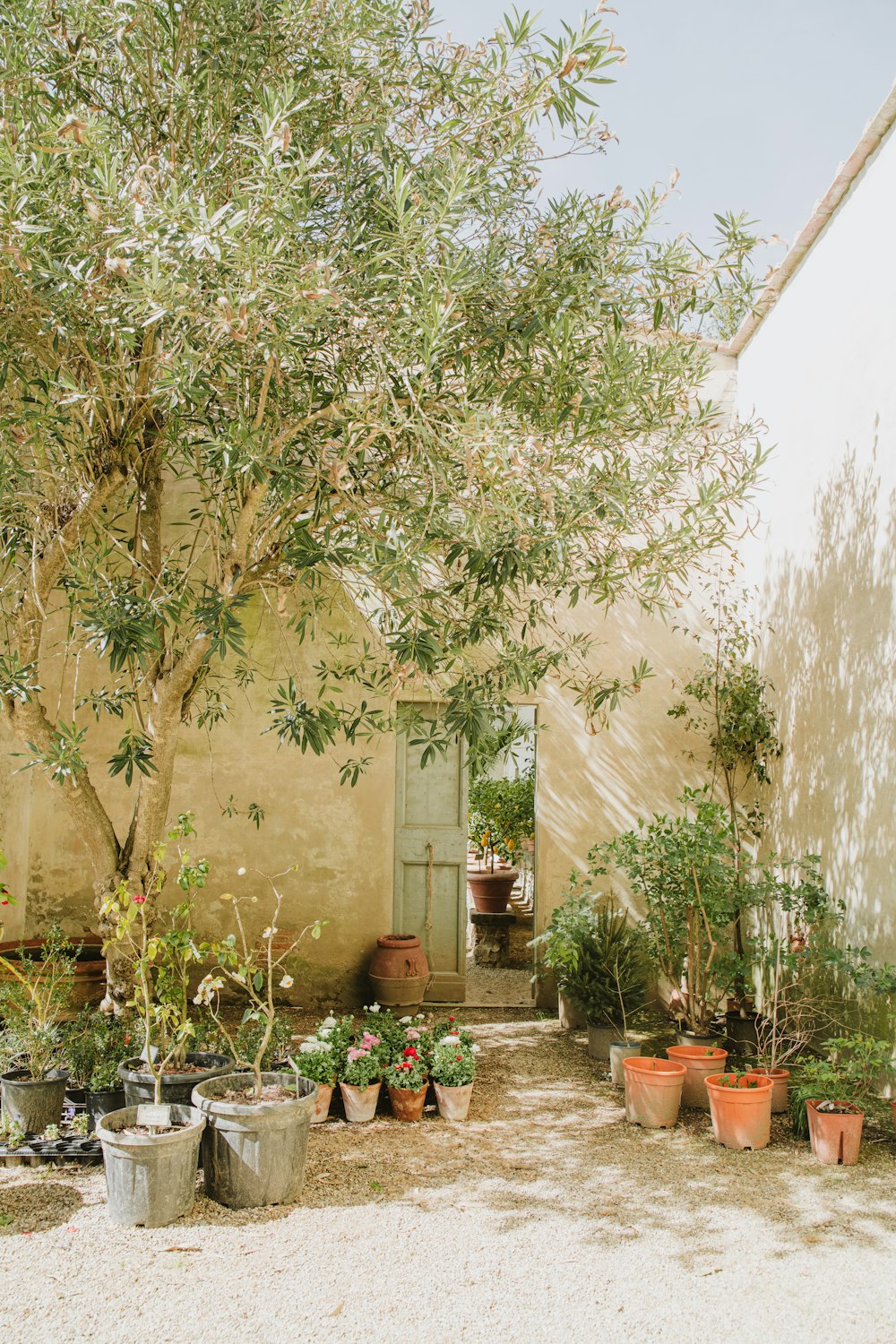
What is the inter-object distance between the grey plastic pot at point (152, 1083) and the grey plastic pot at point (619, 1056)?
2099 mm

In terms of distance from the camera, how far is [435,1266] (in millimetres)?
3086

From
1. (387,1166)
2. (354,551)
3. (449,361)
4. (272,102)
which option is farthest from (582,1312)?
(272,102)

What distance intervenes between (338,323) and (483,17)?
146 cm

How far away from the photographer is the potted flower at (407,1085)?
4.46 m

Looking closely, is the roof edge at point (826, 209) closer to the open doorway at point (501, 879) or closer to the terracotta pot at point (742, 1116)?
the terracotta pot at point (742, 1116)

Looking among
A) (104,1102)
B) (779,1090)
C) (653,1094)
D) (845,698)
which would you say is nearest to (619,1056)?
(653,1094)

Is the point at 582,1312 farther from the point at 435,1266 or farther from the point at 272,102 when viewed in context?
the point at 272,102

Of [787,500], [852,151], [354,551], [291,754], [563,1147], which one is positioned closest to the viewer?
[354,551]

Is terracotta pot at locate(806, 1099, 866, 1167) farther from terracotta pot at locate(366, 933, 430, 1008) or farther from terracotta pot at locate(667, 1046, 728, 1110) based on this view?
terracotta pot at locate(366, 933, 430, 1008)

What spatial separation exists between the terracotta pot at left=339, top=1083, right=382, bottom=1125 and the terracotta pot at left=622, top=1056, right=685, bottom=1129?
1.19 metres

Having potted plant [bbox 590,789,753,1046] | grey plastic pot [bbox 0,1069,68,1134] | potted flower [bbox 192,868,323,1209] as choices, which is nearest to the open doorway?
potted plant [bbox 590,789,753,1046]

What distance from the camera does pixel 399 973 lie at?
614cm

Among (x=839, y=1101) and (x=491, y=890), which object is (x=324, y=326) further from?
(x=491, y=890)

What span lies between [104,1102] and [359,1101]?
3.67 ft
